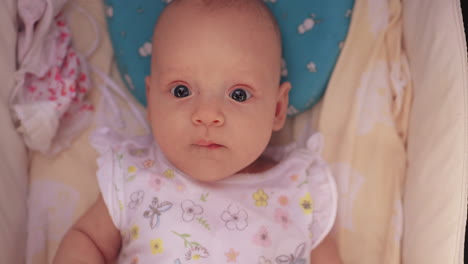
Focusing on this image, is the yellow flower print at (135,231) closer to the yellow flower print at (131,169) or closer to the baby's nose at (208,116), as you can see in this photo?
the yellow flower print at (131,169)

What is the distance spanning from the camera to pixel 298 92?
1.62 meters

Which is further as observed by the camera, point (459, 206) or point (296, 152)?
point (296, 152)

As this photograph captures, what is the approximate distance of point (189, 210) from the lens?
1373mm

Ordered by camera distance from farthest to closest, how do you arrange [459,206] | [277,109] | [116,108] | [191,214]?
[116,108], [277,109], [191,214], [459,206]

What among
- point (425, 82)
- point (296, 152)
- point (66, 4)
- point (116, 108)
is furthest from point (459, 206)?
point (66, 4)

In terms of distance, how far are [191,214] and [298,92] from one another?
508mm

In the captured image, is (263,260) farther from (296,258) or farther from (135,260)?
(135,260)

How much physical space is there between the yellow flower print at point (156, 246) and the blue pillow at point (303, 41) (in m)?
0.52

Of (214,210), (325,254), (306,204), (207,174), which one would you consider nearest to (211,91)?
(207,174)

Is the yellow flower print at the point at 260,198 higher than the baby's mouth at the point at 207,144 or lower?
lower

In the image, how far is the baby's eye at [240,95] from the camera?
136cm

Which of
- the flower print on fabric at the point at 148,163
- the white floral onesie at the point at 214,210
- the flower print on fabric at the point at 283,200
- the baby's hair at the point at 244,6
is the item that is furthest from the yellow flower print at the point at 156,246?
the baby's hair at the point at 244,6

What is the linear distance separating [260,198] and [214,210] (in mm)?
133

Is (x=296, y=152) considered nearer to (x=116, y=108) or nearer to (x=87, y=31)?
(x=116, y=108)
